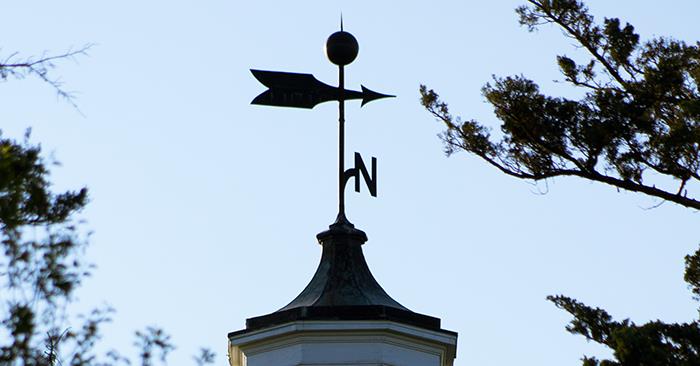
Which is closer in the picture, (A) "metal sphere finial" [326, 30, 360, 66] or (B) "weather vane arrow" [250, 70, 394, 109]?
(A) "metal sphere finial" [326, 30, 360, 66]

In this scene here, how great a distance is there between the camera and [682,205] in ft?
70.9

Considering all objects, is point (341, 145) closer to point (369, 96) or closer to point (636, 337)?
point (369, 96)

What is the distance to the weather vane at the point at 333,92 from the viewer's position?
693 inches

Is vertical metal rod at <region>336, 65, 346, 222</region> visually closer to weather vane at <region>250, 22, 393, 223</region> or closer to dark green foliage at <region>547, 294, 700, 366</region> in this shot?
weather vane at <region>250, 22, 393, 223</region>

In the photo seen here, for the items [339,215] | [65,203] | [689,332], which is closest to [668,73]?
[689,332]

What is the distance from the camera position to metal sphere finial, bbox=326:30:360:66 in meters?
17.6

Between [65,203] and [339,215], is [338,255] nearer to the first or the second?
[339,215]

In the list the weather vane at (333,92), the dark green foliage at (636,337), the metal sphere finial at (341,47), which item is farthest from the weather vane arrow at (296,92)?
the dark green foliage at (636,337)

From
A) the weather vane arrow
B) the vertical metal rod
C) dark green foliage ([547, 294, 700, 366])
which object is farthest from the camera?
dark green foliage ([547, 294, 700, 366])

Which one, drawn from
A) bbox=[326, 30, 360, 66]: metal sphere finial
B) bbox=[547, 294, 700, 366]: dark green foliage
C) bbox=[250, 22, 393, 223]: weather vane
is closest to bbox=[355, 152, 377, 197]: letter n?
bbox=[250, 22, 393, 223]: weather vane

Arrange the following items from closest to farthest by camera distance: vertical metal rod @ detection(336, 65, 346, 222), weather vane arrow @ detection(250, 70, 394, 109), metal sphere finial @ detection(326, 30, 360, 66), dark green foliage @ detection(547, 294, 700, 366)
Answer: vertical metal rod @ detection(336, 65, 346, 222) → metal sphere finial @ detection(326, 30, 360, 66) → weather vane arrow @ detection(250, 70, 394, 109) → dark green foliage @ detection(547, 294, 700, 366)

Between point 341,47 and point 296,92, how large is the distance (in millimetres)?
693

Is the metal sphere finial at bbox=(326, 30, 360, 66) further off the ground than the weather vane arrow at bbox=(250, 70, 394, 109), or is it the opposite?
the metal sphere finial at bbox=(326, 30, 360, 66)

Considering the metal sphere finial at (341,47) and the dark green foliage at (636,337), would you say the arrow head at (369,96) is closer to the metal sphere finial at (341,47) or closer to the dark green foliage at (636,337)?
the metal sphere finial at (341,47)
